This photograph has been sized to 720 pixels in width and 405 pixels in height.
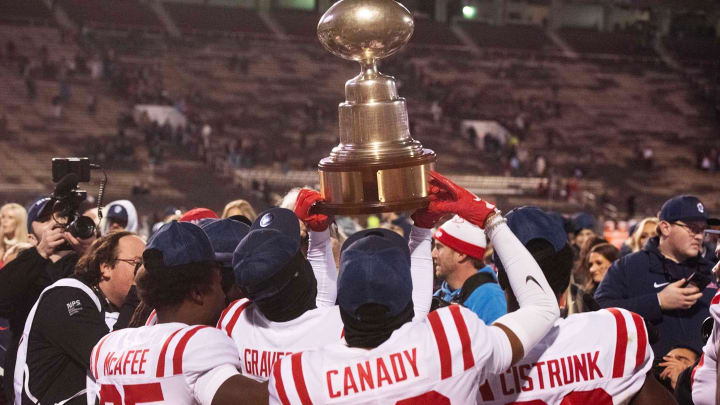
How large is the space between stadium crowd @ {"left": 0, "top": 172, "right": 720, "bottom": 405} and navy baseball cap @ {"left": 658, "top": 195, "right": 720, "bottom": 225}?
41.0 inches

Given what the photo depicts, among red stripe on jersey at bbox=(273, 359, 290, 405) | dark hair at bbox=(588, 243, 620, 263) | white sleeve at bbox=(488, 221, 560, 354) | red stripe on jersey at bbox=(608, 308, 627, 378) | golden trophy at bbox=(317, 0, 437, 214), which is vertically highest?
golden trophy at bbox=(317, 0, 437, 214)

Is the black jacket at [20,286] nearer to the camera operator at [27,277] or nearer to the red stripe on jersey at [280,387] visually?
the camera operator at [27,277]

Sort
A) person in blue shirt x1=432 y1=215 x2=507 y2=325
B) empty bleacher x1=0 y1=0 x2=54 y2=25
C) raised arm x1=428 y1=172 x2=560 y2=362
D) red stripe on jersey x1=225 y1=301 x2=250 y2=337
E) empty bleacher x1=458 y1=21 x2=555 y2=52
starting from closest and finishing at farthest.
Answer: raised arm x1=428 y1=172 x2=560 y2=362, red stripe on jersey x1=225 y1=301 x2=250 y2=337, person in blue shirt x1=432 y1=215 x2=507 y2=325, empty bleacher x1=0 y1=0 x2=54 y2=25, empty bleacher x1=458 y1=21 x2=555 y2=52

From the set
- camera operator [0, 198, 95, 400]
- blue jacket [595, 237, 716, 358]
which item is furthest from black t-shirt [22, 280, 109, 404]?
blue jacket [595, 237, 716, 358]

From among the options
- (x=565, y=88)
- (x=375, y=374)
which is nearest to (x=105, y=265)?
(x=375, y=374)

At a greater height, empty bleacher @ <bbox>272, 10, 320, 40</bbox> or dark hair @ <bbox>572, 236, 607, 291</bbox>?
empty bleacher @ <bbox>272, 10, 320, 40</bbox>

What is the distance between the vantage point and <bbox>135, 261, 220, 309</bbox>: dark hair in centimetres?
260

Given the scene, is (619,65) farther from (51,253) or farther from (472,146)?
(51,253)

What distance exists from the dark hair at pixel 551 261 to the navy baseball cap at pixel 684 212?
2.04 meters

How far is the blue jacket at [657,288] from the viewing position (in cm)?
432

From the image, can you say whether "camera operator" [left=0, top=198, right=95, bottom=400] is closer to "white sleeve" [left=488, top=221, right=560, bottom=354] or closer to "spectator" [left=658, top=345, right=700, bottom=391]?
"white sleeve" [left=488, top=221, right=560, bottom=354]

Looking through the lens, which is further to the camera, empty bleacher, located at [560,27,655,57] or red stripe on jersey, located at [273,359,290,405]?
empty bleacher, located at [560,27,655,57]

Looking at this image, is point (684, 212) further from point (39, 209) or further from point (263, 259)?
point (39, 209)

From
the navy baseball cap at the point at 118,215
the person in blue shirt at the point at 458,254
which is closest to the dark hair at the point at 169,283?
the person in blue shirt at the point at 458,254
